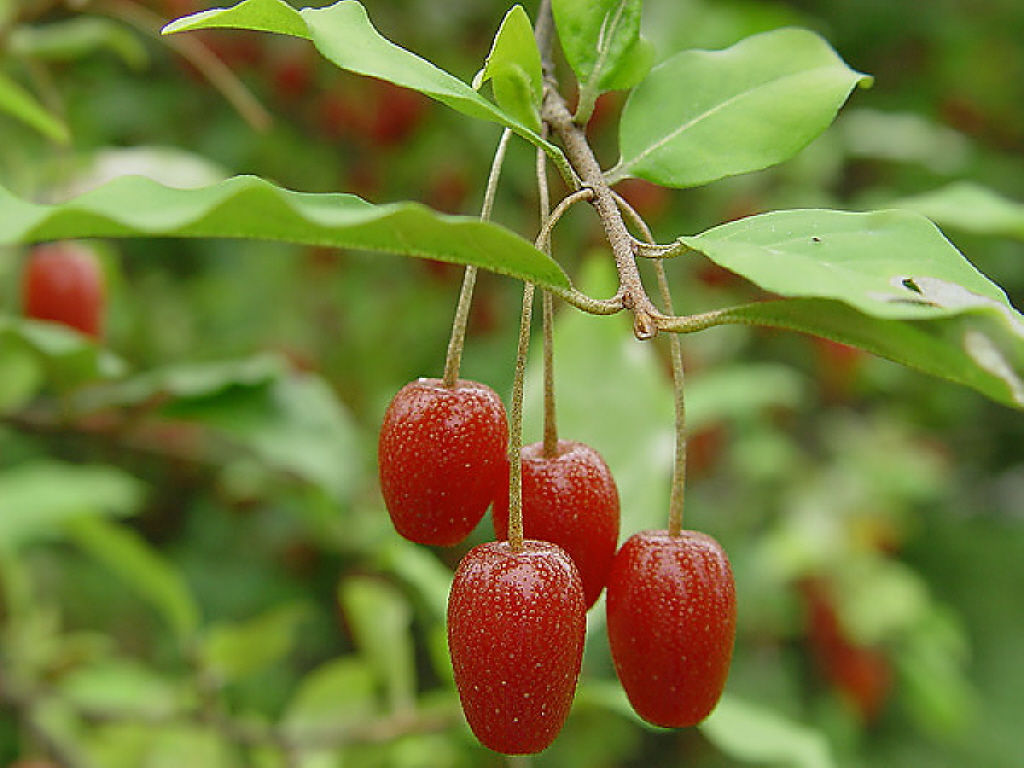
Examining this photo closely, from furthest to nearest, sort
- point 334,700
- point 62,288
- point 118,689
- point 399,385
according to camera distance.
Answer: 1. point 399,385
2. point 118,689
3. point 334,700
4. point 62,288

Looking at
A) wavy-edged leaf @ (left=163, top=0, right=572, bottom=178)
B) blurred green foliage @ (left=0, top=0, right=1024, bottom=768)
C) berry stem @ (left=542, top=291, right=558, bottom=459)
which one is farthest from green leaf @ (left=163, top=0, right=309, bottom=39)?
blurred green foliage @ (left=0, top=0, right=1024, bottom=768)

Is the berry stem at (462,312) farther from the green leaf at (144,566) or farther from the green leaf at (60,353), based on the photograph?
the green leaf at (144,566)

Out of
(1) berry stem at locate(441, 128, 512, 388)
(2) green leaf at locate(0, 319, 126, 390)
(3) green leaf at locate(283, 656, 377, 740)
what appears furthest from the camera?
(3) green leaf at locate(283, 656, 377, 740)

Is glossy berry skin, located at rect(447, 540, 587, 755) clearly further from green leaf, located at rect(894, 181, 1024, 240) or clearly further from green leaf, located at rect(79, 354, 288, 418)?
green leaf, located at rect(79, 354, 288, 418)

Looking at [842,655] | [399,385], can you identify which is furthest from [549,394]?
[842,655]

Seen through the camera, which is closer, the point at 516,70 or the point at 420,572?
the point at 516,70

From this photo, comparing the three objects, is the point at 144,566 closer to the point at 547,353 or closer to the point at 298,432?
the point at 298,432
